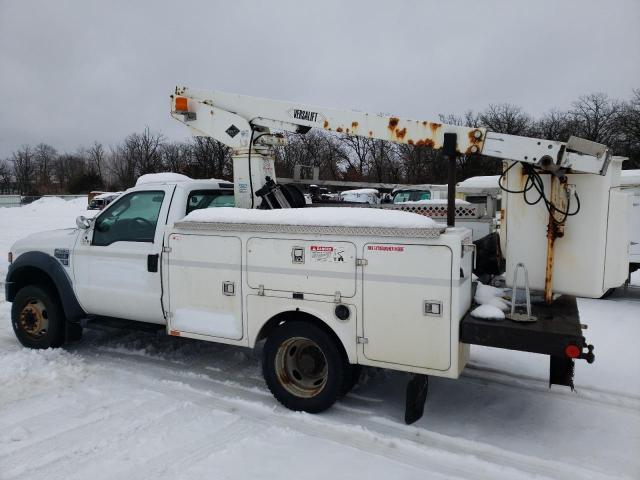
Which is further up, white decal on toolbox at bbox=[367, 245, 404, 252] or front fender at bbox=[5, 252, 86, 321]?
white decal on toolbox at bbox=[367, 245, 404, 252]

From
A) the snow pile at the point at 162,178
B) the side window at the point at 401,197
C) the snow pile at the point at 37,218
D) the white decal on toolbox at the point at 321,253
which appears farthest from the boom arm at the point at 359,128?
the side window at the point at 401,197

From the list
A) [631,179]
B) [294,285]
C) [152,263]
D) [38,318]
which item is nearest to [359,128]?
[294,285]

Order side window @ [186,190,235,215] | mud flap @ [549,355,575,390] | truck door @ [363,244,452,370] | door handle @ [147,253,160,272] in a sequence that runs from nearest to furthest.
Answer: truck door @ [363,244,452,370]
mud flap @ [549,355,575,390]
door handle @ [147,253,160,272]
side window @ [186,190,235,215]

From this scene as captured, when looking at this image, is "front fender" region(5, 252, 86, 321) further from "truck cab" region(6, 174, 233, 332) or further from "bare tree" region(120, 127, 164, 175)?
"bare tree" region(120, 127, 164, 175)

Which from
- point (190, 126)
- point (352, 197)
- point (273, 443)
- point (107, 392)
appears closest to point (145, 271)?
point (107, 392)

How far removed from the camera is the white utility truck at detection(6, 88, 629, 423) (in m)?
4.05

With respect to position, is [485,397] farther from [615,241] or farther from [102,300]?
[102,300]

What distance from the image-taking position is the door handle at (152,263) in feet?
17.5

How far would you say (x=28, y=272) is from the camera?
21.0 ft

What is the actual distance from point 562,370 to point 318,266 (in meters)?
2.13

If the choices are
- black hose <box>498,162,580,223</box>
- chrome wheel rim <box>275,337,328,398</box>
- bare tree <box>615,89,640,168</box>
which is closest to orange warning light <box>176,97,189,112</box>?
chrome wheel rim <box>275,337,328,398</box>

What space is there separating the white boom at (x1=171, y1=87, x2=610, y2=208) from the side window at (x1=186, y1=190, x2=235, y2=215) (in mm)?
371

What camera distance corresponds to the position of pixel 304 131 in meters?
5.85

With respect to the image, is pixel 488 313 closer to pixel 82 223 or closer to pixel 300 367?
pixel 300 367
